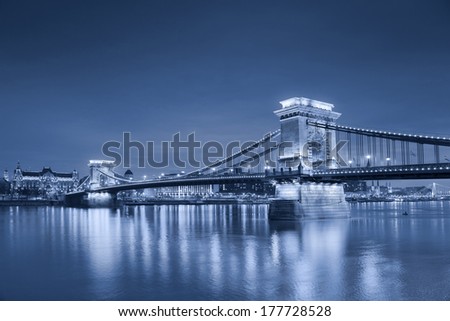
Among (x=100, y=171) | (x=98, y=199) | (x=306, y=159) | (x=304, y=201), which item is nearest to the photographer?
(x=304, y=201)

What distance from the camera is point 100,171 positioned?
93688mm

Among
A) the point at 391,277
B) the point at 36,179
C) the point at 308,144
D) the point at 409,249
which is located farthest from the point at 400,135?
the point at 36,179

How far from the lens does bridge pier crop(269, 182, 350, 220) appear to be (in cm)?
3534

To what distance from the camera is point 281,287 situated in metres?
13.8

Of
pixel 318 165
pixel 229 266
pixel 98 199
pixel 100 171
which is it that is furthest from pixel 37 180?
pixel 229 266

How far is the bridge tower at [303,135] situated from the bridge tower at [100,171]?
61.6 meters

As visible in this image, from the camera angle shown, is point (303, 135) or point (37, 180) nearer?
point (303, 135)

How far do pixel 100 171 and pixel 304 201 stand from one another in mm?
65135

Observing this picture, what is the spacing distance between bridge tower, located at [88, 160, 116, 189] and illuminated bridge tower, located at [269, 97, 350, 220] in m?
61.9

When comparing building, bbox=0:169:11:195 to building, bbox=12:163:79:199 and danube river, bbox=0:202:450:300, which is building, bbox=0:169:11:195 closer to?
building, bbox=12:163:79:199

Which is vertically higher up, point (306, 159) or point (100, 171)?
point (100, 171)

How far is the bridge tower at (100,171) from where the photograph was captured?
9438 centimetres

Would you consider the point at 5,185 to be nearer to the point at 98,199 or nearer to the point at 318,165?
the point at 98,199

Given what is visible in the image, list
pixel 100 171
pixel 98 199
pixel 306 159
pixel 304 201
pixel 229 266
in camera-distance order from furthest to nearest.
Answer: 1. pixel 100 171
2. pixel 98 199
3. pixel 306 159
4. pixel 304 201
5. pixel 229 266
